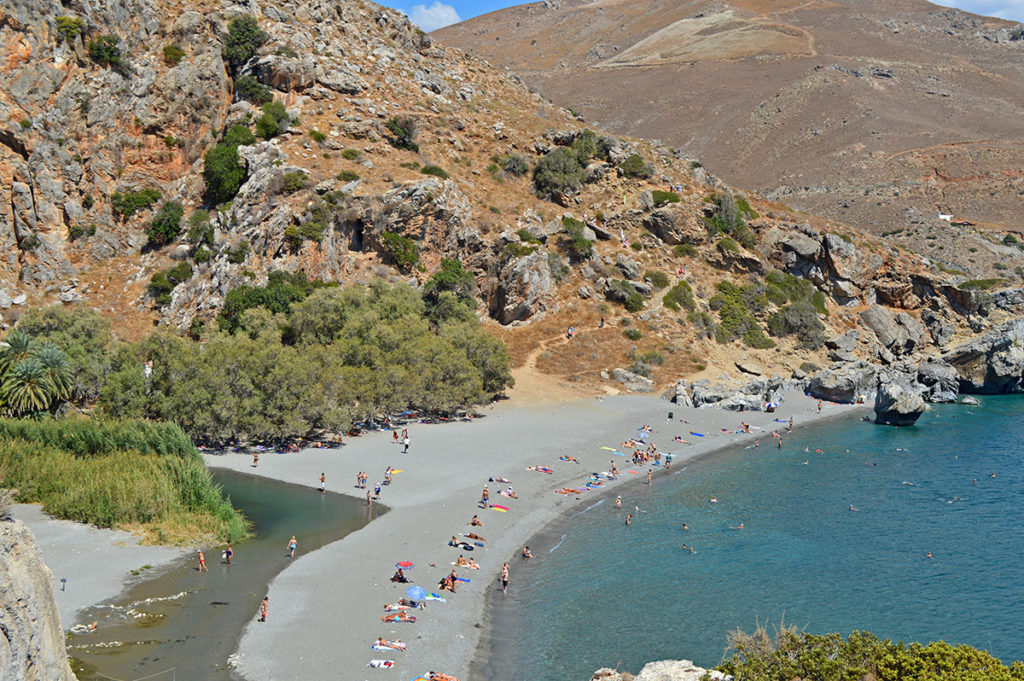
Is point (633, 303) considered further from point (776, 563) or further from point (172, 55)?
point (172, 55)

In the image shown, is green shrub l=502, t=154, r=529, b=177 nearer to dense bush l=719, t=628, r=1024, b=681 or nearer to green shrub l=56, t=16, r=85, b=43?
green shrub l=56, t=16, r=85, b=43

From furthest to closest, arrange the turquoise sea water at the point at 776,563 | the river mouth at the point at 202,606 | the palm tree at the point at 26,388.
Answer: the palm tree at the point at 26,388
the turquoise sea water at the point at 776,563
the river mouth at the point at 202,606

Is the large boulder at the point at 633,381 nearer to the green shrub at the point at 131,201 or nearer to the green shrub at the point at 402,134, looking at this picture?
the green shrub at the point at 402,134

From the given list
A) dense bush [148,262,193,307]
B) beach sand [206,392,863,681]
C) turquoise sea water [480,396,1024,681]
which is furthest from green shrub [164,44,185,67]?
turquoise sea water [480,396,1024,681]

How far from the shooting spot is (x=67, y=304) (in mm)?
59875

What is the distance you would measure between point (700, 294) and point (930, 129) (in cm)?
10175

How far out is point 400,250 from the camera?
2665 inches

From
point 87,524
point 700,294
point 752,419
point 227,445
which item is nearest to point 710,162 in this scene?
point 700,294

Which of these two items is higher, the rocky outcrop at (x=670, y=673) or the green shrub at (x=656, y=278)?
the green shrub at (x=656, y=278)

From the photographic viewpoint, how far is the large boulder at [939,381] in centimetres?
6912

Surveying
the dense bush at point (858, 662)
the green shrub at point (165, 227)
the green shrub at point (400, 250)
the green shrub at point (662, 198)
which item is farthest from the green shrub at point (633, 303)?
the dense bush at point (858, 662)

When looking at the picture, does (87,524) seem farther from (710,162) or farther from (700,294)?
(710,162)

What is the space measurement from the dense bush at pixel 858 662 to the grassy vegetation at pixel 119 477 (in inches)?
904

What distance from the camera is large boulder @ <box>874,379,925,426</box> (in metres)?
58.5
